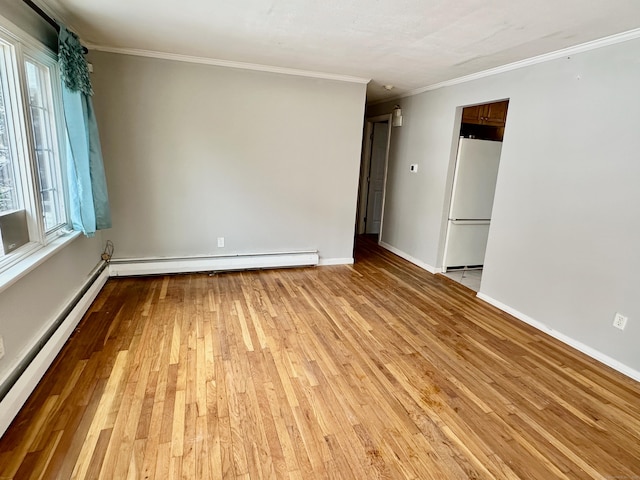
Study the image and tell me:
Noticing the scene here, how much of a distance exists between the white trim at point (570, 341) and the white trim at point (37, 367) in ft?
12.4

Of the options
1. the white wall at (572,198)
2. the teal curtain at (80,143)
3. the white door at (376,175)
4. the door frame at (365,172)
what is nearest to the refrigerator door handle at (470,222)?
the white wall at (572,198)

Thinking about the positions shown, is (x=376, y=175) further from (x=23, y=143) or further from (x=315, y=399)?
(x=23, y=143)

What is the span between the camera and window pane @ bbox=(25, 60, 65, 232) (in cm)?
254

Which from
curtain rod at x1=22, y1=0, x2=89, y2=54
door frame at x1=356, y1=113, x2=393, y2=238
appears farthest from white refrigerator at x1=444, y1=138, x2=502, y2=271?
curtain rod at x1=22, y1=0, x2=89, y2=54

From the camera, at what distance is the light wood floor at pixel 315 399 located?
5.39 feet

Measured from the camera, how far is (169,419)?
185 centimetres

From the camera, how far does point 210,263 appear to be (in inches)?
158

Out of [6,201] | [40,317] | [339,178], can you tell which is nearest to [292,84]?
[339,178]

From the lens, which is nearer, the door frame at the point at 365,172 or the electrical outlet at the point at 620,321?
the electrical outlet at the point at 620,321

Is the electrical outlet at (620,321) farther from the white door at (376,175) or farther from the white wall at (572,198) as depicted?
the white door at (376,175)

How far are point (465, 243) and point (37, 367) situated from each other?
14.5ft

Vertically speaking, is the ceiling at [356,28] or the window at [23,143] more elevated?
the ceiling at [356,28]

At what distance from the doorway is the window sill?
4.00 meters

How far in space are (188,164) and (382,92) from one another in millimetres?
2895
